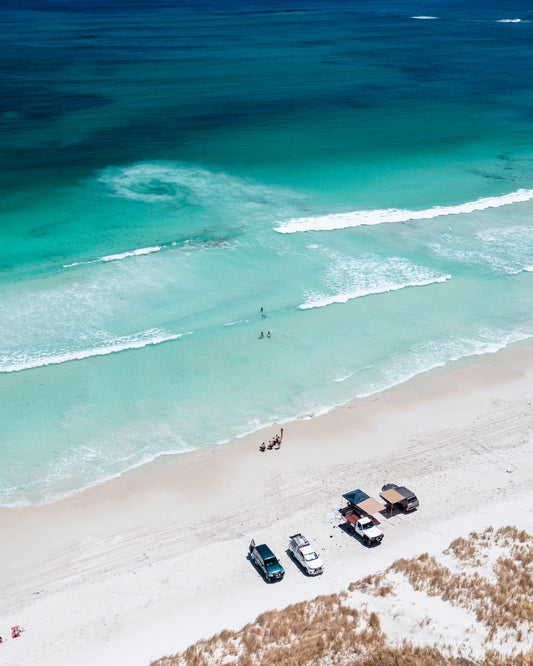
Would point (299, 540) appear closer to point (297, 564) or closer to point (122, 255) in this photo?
point (297, 564)

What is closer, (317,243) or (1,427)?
(1,427)

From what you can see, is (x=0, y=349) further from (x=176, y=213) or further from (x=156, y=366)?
(x=176, y=213)

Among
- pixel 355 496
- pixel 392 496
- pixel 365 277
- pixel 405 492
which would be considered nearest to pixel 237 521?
pixel 355 496

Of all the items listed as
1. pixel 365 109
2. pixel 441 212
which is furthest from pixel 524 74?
pixel 441 212

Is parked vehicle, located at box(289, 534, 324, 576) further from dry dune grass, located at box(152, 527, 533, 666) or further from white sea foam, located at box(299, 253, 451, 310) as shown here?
white sea foam, located at box(299, 253, 451, 310)

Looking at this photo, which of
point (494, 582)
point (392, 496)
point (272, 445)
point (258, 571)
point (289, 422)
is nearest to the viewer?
point (494, 582)
